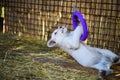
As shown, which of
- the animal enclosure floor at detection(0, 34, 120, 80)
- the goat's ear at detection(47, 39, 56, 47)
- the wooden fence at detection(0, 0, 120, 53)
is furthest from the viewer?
the wooden fence at detection(0, 0, 120, 53)

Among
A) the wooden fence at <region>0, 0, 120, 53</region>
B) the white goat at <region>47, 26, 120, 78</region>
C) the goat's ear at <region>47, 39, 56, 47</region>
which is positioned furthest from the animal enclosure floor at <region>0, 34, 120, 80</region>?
the wooden fence at <region>0, 0, 120, 53</region>

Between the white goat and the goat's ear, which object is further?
the goat's ear

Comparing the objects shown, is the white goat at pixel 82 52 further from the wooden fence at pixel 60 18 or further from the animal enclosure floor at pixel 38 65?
the wooden fence at pixel 60 18

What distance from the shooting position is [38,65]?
363 centimetres

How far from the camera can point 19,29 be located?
5.48 m

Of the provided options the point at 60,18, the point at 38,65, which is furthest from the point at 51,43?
the point at 60,18

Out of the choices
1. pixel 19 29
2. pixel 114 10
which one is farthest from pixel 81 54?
pixel 19 29

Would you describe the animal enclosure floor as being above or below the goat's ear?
below

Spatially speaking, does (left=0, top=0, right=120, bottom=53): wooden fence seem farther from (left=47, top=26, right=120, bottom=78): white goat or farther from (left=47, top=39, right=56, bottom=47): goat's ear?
(left=47, top=39, right=56, bottom=47): goat's ear

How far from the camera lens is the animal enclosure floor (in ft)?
10.8

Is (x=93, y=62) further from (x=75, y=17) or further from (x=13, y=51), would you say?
(x=13, y=51)

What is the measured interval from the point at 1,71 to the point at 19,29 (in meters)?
2.17

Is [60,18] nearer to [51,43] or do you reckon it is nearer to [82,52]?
A: [51,43]

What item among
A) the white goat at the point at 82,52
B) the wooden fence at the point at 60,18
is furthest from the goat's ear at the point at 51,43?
the wooden fence at the point at 60,18
